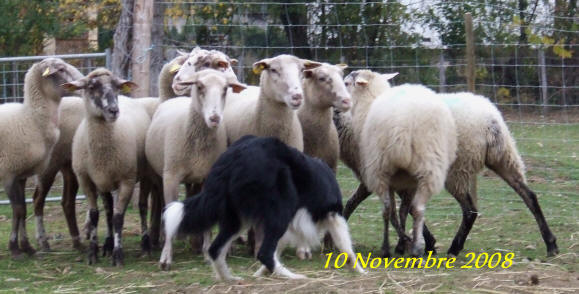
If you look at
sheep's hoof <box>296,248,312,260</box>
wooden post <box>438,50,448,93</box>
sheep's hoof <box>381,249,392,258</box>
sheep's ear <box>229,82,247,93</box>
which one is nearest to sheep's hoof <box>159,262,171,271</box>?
sheep's hoof <box>296,248,312,260</box>

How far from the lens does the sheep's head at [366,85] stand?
8445mm

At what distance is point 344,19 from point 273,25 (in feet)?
4.05

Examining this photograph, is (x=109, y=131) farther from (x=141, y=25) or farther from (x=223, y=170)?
(x=141, y=25)

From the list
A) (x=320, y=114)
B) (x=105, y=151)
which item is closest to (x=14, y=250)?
(x=105, y=151)

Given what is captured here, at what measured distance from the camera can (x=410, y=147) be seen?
7.14 m

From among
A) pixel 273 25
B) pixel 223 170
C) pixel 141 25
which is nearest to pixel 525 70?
pixel 273 25

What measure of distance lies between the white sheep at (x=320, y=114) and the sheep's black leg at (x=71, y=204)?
2507mm

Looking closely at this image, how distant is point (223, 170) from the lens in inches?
229

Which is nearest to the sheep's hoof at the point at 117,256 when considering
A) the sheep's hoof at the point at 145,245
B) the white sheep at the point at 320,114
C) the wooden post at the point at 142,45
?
the sheep's hoof at the point at 145,245

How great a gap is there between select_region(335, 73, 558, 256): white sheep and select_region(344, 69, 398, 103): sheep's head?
2.86 ft

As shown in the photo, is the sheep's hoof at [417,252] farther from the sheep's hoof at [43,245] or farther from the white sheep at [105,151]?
the sheep's hoof at [43,245]

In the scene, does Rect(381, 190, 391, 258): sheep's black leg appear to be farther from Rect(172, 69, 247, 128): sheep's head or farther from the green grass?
Rect(172, 69, 247, 128): sheep's head

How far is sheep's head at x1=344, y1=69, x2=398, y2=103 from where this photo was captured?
27.7ft

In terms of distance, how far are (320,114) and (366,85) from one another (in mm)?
719
